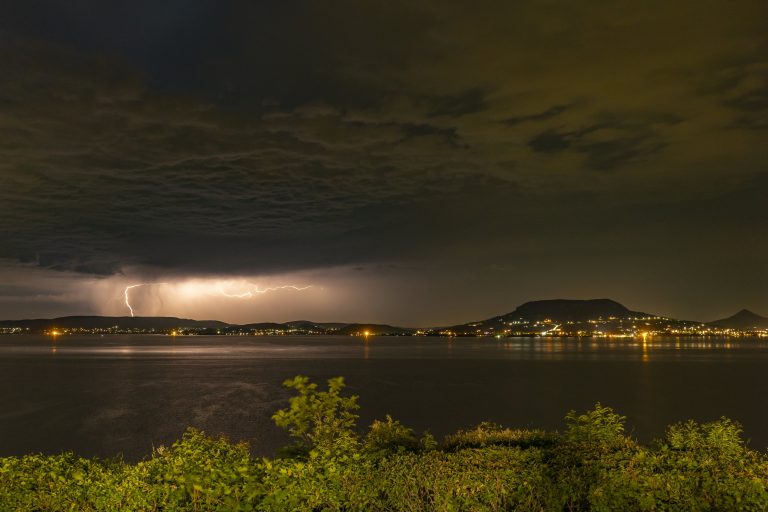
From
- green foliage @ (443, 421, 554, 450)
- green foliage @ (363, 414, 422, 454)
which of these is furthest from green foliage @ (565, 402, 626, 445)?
green foliage @ (363, 414, 422, 454)

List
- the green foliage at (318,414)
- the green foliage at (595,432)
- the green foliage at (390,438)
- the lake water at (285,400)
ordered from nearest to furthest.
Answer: the green foliage at (318,414)
the green foliage at (390,438)
the green foliage at (595,432)
the lake water at (285,400)

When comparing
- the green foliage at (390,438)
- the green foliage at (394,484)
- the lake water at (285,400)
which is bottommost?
the lake water at (285,400)

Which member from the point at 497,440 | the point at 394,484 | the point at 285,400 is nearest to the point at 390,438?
the point at 497,440

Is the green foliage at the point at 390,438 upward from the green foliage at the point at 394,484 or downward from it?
downward

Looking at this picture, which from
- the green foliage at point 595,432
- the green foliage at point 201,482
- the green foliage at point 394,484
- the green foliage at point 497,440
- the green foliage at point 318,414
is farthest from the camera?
the green foliage at point 595,432

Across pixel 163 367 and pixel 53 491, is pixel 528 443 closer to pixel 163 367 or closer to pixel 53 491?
pixel 53 491

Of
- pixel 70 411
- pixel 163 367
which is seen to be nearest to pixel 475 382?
pixel 70 411

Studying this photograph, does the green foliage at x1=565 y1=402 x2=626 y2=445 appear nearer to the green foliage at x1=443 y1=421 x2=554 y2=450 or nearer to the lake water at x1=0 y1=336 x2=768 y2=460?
the green foliage at x1=443 y1=421 x2=554 y2=450

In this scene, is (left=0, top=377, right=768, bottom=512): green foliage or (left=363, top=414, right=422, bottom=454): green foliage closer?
(left=0, top=377, right=768, bottom=512): green foliage

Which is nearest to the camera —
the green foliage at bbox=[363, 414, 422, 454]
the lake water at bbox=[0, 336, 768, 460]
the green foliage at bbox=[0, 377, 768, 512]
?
the green foliage at bbox=[0, 377, 768, 512]

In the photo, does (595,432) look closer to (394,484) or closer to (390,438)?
(390,438)

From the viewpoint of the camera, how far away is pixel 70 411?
63344 mm

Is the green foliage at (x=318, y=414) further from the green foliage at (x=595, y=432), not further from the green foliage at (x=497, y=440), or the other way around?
the green foliage at (x=595, y=432)

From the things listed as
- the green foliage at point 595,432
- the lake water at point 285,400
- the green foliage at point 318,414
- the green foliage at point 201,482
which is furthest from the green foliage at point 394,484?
the lake water at point 285,400
